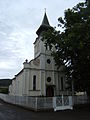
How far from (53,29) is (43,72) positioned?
8.30 m

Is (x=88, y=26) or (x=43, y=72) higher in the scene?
(x=88, y=26)

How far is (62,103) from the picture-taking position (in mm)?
15945

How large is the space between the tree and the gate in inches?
154

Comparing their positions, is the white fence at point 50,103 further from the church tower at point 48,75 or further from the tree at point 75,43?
the church tower at point 48,75

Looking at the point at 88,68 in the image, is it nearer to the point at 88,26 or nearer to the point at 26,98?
the point at 88,26

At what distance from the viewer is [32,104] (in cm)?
1617

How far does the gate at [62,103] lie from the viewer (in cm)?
1557

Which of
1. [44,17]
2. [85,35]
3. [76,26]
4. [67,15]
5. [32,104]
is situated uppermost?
[44,17]

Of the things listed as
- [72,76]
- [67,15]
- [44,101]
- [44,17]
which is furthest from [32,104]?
[44,17]

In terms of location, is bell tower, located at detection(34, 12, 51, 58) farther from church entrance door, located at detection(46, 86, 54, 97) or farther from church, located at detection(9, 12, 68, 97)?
church entrance door, located at detection(46, 86, 54, 97)

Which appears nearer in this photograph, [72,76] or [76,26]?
[76,26]

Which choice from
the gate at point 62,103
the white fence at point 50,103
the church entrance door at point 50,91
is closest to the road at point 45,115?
the white fence at point 50,103

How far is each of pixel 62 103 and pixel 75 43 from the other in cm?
622

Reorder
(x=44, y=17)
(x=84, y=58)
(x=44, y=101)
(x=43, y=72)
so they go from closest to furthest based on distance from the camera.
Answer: (x=44, y=101), (x=84, y=58), (x=43, y=72), (x=44, y=17)
